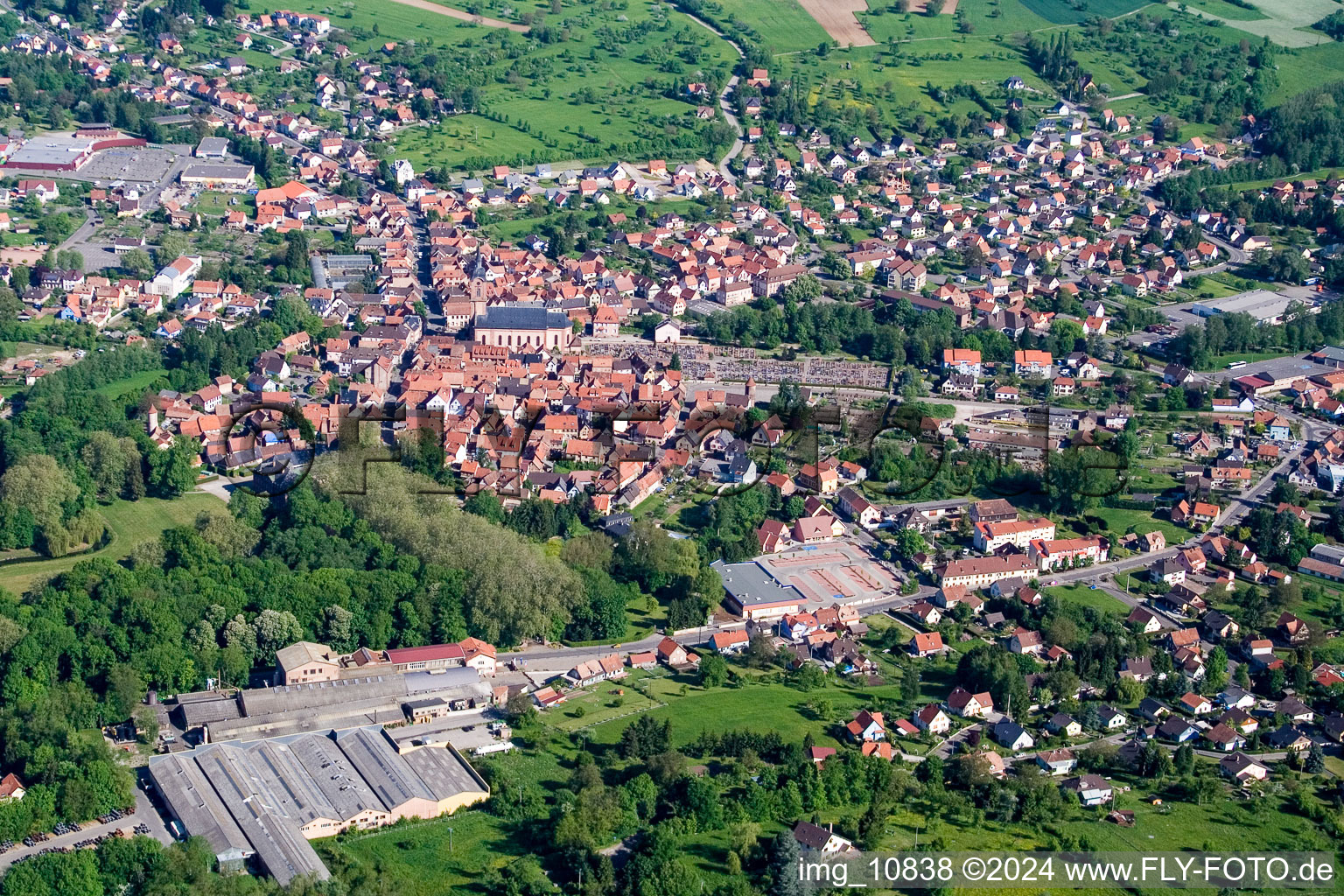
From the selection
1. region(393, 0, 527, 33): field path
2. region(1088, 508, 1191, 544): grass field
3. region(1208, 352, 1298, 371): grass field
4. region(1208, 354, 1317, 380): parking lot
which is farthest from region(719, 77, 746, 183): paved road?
region(1088, 508, 1191, 544): grass field

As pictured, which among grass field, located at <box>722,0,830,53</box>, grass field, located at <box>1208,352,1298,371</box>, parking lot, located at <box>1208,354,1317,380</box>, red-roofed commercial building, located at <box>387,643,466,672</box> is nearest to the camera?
red-roofed commercial building, located at <box>387,643,466,672</box>

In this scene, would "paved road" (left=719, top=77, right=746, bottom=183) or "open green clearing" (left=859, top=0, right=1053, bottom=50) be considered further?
"open green clearing" (left=859, top=0, right=1053, bottom=50)

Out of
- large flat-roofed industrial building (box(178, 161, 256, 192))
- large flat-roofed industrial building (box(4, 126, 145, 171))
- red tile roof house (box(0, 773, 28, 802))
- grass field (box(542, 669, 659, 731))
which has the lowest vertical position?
grass field (box(542, 669, 659, 731))

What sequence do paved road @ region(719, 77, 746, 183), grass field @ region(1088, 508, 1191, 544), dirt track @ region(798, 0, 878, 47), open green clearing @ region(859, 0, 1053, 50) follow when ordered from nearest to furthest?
1. grass field @ region(1088, 508, 1191, 544)
2. paved road @ region(719, 77, 746, 183)
3. dirt track @ region(798, 0, 878, 47)
4. open green clearing @ region(859, 0, 1053, 50)

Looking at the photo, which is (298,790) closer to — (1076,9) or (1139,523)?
(1139,523)

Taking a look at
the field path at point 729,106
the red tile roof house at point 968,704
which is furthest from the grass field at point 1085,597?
the field path at point 729,106

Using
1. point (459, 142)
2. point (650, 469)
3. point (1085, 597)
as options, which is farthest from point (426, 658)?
point (459, 142)

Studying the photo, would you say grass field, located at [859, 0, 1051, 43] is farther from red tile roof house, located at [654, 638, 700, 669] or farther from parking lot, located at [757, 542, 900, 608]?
red tile roof house, located at [654, 638, 700, 669]
